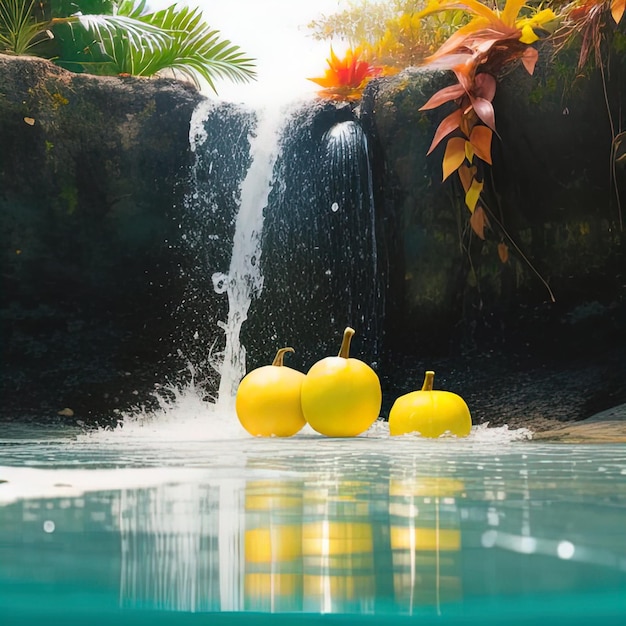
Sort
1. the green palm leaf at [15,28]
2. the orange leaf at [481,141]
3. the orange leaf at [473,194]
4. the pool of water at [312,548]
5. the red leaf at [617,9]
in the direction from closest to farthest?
the pool of water at [312,548], the red leaf at [617,9], the orange leaf at [481,141], the orange leaf at [473,194], the green palm leaf at [15,28]

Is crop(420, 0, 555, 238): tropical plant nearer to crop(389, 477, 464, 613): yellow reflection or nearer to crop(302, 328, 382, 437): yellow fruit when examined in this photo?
crop(302, 328, 382, 437): yellow fruit

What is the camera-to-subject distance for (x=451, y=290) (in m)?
4.99

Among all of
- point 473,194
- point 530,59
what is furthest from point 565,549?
point 530,59

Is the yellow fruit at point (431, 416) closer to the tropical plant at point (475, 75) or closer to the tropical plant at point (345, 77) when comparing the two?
the tropical plant at point (475, 75)

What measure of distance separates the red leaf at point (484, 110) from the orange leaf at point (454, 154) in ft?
0.65

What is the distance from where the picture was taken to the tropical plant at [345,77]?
6141 mm

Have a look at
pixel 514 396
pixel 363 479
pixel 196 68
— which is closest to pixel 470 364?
pixel 514 396

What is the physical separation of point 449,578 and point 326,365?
2.69 meters

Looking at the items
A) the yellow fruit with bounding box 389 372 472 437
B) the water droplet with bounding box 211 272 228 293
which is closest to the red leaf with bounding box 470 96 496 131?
the yellow fruit with bounding box 389 372 472 437

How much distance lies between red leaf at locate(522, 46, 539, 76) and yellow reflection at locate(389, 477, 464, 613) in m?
3.83

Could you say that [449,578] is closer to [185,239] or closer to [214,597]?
[214,597]

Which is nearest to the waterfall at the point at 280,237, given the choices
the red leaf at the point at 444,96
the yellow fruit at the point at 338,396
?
the red leaf at the point at 444,96

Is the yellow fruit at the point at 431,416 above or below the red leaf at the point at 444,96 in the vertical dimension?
below

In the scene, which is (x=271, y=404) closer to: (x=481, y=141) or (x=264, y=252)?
(x=481, y=141)
